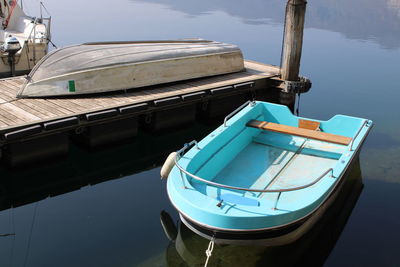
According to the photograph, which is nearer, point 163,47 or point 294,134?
point 294,134

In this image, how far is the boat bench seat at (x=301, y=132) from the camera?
29.8ft

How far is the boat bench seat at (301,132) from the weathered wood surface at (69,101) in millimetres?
2940

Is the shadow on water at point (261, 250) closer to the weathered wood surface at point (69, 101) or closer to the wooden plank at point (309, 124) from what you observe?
the wooden plank at point (309, 124)

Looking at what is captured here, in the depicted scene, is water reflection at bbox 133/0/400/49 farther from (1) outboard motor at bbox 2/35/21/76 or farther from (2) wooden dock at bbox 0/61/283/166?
(1) outboard motor at bbox 2/35/21/76

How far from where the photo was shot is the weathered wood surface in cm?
955

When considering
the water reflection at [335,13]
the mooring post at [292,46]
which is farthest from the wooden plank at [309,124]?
the water reflection at [335,13]

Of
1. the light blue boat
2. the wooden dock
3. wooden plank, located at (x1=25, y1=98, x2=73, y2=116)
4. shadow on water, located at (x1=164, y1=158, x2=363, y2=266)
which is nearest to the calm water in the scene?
shadow on water, located at (x1=164, y1=158, x2=363, y2=266)

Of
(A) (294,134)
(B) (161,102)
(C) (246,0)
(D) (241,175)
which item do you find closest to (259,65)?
(B) (161,102)

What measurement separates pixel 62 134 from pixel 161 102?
2539 millimetres

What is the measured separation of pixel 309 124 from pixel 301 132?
2.37 feet

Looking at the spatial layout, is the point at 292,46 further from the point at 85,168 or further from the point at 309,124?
the point at 85,168

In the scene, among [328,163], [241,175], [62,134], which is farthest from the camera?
[62,134]

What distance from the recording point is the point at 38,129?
30.1ft

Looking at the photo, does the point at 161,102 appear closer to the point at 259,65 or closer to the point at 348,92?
the point at 259,65
